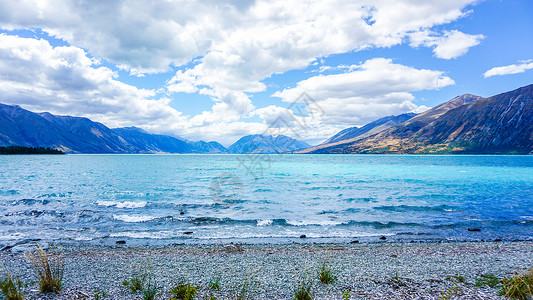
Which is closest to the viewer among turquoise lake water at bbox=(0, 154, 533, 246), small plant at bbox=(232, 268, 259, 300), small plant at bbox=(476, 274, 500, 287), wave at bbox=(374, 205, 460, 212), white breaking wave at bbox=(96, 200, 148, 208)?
small plant at bbox=(232, 268, 259, 300)

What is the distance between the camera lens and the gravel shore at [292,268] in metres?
9.28

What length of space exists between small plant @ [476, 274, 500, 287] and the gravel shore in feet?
0.81

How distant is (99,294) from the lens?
9.09 meters

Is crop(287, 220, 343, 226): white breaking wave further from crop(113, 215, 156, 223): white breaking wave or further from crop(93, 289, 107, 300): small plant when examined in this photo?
crop(93, 289, 107, 300): small plant

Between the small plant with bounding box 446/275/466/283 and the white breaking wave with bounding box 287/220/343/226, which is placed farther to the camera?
the white breaking wave with bounding box 287/220/343/226

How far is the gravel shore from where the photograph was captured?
9.28 meters

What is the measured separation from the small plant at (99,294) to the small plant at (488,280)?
13502 mm

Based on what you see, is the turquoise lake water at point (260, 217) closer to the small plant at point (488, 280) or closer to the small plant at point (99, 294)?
the small plant at point (488, 280)

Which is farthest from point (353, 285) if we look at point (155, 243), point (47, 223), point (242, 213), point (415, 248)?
point (47, 223)

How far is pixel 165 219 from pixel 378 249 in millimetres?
19193

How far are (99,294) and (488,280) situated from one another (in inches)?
574

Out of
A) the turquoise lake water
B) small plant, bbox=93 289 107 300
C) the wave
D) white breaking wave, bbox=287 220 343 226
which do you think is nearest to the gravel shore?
small plant, bbox=93 289 107 300

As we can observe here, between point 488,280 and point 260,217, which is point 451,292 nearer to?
point 488,280

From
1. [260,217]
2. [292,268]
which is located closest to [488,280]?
[292,268]
